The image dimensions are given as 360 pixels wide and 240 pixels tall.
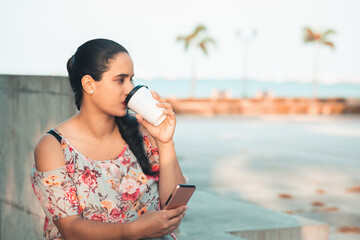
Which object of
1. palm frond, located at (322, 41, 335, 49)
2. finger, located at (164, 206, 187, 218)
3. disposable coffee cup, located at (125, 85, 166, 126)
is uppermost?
disposable coffee cup, located at (125, 85, 166, 126)

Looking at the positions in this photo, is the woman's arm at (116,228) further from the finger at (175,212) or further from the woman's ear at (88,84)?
the woman's ear at (88,84)

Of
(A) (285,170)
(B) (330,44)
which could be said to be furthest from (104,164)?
(B) (330,44)

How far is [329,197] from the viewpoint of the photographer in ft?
22.0

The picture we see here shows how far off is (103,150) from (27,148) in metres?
2.47

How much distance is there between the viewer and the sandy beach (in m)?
6.11

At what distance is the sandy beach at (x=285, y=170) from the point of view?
611 cm

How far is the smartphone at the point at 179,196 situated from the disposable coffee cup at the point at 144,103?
0.31m

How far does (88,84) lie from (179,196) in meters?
0.63

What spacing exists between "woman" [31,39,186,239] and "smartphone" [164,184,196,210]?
34 millimetres

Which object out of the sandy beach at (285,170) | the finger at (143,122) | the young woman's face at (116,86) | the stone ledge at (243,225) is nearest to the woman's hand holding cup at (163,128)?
the finger at (143,122)

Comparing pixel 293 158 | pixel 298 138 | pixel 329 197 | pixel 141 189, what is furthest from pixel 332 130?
pixel 141 189

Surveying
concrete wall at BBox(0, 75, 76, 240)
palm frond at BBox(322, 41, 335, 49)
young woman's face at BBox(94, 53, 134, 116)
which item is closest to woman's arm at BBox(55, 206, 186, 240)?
young woman's face at BBox(94, 53, 134, 116)

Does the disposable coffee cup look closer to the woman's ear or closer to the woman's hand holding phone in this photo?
the woman's ear

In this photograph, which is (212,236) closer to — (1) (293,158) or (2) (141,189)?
(2) (141,189)
